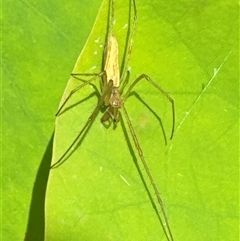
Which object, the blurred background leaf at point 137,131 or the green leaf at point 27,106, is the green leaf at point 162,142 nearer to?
the blurred background leaf at point 137,131

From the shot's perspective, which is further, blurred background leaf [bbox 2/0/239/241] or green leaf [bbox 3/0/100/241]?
green leaf [bbox 3/0/100/241]

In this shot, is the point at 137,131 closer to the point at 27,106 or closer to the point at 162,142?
the point at 162,142

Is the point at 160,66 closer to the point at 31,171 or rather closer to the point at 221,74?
the point at 221,74

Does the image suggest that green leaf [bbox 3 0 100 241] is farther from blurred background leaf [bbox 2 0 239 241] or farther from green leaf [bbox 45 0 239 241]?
green leaf [bbox 45 0 239 241]

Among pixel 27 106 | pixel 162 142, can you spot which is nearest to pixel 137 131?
pixel 162 142

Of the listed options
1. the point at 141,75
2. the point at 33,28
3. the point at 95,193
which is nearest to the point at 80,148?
the point at 95,193

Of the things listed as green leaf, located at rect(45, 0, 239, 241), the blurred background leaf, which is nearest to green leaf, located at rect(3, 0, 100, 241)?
the blurred background leaf
